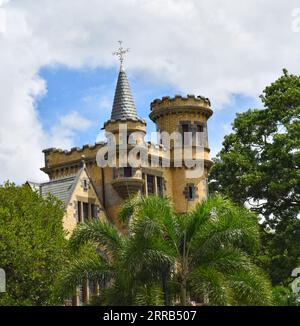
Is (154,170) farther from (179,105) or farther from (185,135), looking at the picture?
(179,105)

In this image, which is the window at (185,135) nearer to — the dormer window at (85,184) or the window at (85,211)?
the dormer window at (85,184)

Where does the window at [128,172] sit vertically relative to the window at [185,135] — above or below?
below

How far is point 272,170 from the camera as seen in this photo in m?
42.1

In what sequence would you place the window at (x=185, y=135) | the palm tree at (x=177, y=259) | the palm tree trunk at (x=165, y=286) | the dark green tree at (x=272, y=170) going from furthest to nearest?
1. the window at (x=185, y=135)
2. the dark green tree at (x=272, y=170)
3. the palm tree trunk at (x=165, y=286)
4. the palm tree at (x=177, y=259)

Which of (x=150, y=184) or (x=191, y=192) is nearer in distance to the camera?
(x=150, y=184)

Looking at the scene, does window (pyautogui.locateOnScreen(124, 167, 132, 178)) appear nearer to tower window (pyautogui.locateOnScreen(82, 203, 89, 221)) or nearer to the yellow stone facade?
the yellow stone facade

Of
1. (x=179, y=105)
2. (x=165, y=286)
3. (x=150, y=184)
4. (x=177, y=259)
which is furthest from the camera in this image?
(x=179, y=105)

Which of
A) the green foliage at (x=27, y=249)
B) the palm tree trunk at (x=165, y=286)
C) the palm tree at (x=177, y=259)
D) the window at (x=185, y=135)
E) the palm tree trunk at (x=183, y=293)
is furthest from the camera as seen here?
the window at (x=185, y=135)

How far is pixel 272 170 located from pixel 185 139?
668 centimetres

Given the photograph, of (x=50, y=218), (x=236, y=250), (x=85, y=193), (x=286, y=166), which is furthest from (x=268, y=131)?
(x=236, y=250)

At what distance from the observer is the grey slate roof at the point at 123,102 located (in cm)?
4322

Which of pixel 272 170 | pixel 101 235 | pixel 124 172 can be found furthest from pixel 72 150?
pixel 101 235

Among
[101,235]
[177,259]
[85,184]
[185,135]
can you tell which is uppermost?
[185,135]

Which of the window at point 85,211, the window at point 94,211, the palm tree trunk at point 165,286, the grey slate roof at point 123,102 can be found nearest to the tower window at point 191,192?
the grey slate roof at point 123,102
